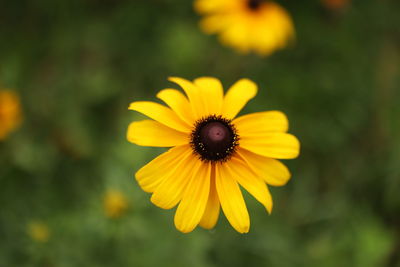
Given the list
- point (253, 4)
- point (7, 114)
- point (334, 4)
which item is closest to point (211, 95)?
point (253, 4)

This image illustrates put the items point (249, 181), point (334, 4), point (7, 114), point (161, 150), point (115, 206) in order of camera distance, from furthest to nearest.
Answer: point (334, 4) < point (7, 114) < point (161, 150) < point (115, 206) < point (249, 181)

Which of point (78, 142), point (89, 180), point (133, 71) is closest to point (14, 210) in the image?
point (89, 180)

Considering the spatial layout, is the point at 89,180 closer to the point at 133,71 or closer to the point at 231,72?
the point at 133,71

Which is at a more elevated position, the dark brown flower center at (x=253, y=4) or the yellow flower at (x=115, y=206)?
the dark brown flower center at (x=253, y=4)

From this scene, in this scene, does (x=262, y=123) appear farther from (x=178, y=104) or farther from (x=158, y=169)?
(x=158, y=169)

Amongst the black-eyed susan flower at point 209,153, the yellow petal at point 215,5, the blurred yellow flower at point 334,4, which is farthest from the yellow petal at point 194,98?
the blurred yellow flower at point 334,4

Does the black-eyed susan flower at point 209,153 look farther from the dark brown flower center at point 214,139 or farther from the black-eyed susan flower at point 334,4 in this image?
the black-eyed susan flower at point 334,4

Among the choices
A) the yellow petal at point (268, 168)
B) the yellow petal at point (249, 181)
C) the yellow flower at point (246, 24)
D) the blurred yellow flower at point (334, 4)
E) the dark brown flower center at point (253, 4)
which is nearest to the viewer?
the yellow petal at point (249, 181)
